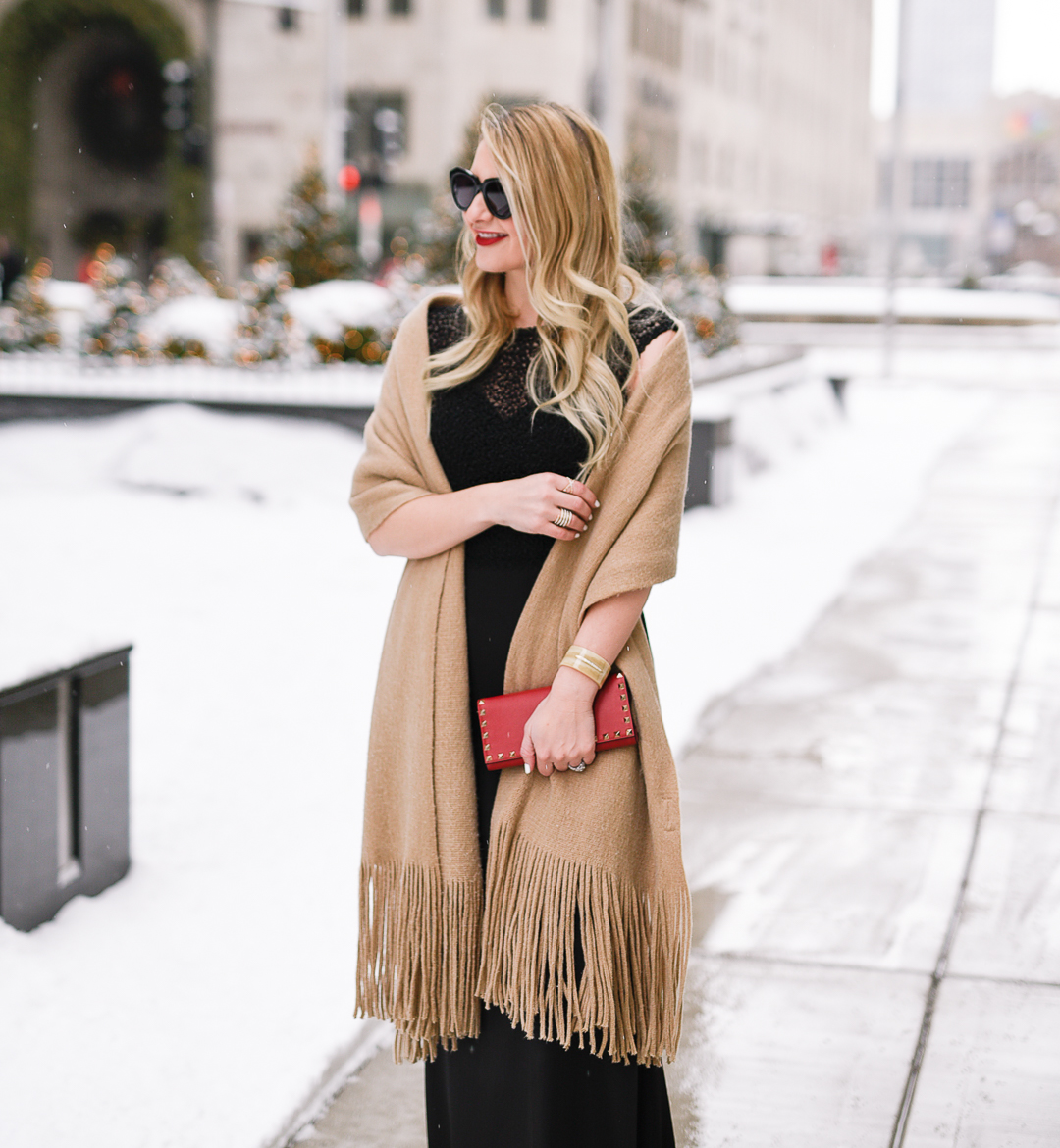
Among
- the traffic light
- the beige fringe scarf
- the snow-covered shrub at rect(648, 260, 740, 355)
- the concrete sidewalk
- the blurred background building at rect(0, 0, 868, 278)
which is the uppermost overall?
the blurred background building at rect(0, 0, 868, 278)

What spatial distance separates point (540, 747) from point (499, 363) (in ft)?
2.07

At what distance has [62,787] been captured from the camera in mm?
4129

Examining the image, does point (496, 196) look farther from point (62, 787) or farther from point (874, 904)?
point (874, 904)

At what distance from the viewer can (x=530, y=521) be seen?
7.68 ft

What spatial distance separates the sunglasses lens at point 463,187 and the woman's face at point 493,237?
15 millimetres

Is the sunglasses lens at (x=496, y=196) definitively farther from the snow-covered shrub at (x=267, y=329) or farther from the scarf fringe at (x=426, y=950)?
the snow-covered shrub at (x=267, y=329)

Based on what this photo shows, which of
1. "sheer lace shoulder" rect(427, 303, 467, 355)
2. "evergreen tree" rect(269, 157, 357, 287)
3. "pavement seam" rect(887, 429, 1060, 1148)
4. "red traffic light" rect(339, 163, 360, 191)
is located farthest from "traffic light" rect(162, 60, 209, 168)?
"sheer lace shoulder" rect(427, 303, 467, 355)

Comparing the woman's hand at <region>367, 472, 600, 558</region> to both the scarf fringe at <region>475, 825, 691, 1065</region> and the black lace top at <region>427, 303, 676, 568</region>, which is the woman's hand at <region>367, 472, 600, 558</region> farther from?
the scarf fringe at <region>475, 825, 691, 1065</region>

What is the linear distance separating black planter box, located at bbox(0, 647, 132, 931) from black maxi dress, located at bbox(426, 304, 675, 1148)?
181 cm

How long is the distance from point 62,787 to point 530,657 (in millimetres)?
2158

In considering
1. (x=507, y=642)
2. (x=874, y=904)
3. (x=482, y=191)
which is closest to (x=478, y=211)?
(x=482, y=191)

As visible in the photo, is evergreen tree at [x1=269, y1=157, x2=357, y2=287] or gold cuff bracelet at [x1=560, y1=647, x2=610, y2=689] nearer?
gold cuff bracelet at [x1=560, y1=647, x2=610, y2=689]

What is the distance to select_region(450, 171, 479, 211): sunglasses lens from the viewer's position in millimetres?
2391

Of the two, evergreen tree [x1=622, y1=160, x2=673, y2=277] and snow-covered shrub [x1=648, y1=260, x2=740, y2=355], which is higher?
evergreen tree [x1=622, y1=160, x2=673, y2=277]
